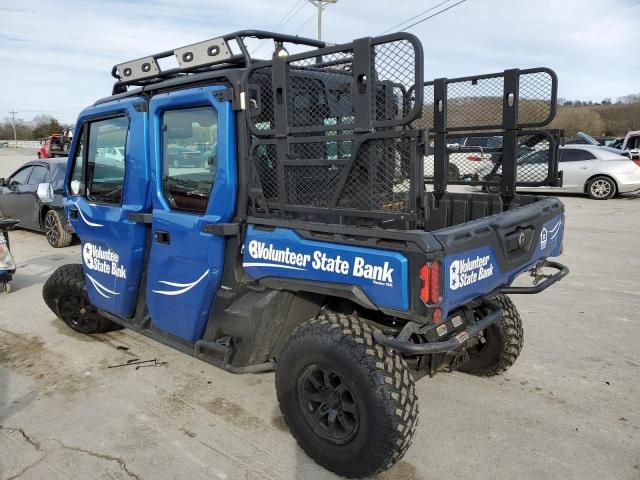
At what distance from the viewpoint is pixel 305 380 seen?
2.76m

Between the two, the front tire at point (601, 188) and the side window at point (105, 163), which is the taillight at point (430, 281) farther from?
the front tire at point (601, 188)

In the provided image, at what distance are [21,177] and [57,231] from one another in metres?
1.96

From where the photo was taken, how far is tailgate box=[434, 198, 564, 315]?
238 cm

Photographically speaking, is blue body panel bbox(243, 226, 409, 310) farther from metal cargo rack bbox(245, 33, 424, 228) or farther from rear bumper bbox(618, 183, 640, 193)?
rear bumper bbox(618, 183, 640, 193)

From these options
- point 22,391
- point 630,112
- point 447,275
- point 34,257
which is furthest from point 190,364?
point 630,112

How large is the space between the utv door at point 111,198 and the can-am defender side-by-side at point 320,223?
0.05 feet

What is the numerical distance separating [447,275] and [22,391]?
314 centimetres

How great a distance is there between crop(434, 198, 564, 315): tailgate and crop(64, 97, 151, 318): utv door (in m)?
2.17

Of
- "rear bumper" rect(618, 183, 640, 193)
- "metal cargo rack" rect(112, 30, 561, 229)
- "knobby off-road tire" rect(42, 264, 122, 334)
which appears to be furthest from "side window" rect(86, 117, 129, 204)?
"rear bumper" rect(618, 183, 640, 193)

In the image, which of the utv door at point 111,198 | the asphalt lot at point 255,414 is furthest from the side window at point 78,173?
the asphalt lot at point 255,414

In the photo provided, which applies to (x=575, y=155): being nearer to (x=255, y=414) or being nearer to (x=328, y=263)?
(x=255, y=414)

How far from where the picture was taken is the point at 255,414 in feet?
11.0

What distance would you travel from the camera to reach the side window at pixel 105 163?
378 centimetres

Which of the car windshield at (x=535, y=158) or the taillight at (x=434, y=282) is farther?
the car windshield at (x=535, y=158)
